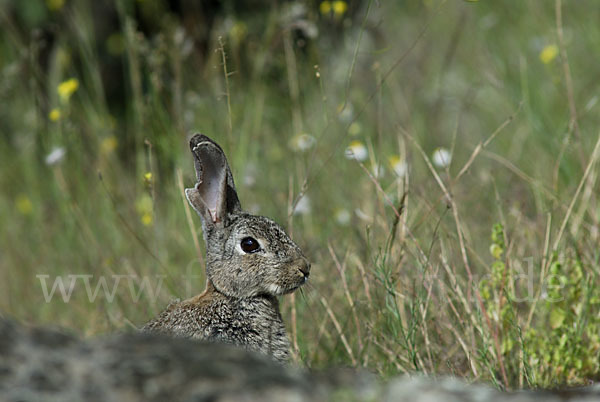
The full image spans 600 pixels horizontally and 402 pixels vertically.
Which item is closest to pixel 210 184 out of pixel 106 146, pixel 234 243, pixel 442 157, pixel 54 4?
pixel 234 243

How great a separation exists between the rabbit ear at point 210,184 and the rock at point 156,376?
80.4 inches

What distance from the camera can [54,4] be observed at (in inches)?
287

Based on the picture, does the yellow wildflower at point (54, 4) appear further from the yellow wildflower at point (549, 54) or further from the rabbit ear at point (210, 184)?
the yellow wildflower at point (549, 54)

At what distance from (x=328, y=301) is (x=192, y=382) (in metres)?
2.60

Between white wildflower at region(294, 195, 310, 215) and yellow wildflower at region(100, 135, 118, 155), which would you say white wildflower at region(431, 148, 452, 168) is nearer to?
white wildflower at region(294, 195, 310, 215)

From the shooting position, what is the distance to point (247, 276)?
3.85 meters

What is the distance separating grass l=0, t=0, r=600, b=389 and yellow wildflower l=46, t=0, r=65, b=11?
0.15ft

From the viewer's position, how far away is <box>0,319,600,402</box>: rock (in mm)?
1810

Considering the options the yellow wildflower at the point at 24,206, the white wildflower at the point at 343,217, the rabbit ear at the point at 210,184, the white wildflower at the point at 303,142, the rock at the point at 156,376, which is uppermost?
the yellow wildflower at the point at 24,206

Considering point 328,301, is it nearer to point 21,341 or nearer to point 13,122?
point 21,341

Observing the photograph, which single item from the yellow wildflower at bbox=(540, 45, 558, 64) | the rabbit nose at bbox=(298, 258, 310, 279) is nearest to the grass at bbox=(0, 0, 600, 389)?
the yellow wildflower at bbox=(540, 45, 558, 64)

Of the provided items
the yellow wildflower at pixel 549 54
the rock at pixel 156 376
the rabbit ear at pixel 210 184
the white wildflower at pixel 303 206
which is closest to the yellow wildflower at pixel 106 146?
the white wildflower at pixel 303 206

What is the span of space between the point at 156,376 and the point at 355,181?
423 cm

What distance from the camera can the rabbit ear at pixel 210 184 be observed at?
3965 millimetres
